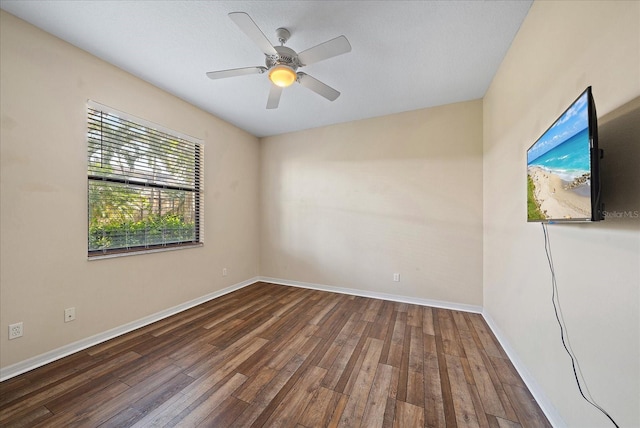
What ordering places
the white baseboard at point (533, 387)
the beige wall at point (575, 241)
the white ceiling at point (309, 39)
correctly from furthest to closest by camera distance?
the white ceiling at point (309, 39)
the white baseboard at point (533, 387)
the beige wall at point (575, 241)

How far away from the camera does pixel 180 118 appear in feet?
9.39

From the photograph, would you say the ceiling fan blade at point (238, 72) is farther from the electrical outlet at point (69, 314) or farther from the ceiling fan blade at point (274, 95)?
the electrical outlet at point (69, 314)

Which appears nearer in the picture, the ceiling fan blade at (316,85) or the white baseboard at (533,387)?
the white baseboard at (533,387)

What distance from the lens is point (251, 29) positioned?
1.49 meters

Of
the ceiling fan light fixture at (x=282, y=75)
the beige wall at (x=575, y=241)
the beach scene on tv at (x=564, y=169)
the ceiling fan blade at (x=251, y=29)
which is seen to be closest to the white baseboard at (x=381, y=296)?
the beige wall at (x=575, y=241)

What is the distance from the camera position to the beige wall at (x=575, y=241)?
33.8 inches

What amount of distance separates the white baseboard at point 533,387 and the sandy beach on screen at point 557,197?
1157 mm

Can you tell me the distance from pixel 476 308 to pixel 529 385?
4.42 ft

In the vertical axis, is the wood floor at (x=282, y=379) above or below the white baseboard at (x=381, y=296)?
below

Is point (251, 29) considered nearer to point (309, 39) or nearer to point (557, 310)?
point (309, 39)

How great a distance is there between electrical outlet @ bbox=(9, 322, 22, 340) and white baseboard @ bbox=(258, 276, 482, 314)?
280 centimetres

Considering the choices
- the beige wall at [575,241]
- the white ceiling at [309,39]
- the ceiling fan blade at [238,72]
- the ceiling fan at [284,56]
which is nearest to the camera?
the beige wall at [575,241]

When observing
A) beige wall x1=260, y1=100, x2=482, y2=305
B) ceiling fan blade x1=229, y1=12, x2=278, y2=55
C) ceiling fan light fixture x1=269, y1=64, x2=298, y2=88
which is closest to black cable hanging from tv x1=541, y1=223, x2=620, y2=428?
beige wall x1=260, y1=100, x2=482, y2=305

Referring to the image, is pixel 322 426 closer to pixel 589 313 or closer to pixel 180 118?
pixel 589 313
